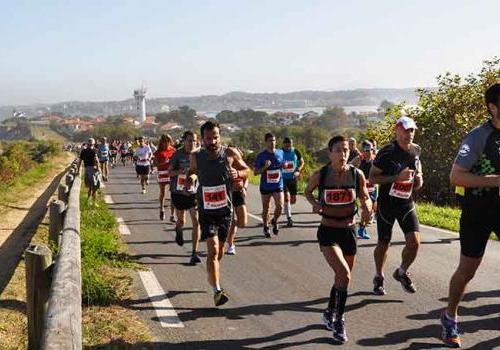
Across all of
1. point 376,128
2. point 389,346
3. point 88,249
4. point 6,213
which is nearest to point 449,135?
point 376,128

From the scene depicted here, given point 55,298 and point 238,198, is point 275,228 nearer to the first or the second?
point 238,198

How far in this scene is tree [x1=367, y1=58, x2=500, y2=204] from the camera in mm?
24250

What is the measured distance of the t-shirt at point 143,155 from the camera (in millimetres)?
18305

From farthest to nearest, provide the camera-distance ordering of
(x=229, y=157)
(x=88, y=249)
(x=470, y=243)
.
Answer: (x=88, y=249)
(x=229, y=157)
(x=470, y=243)

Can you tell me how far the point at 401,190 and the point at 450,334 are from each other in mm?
2094

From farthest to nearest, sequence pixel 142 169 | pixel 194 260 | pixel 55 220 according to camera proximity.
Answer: pixel 142 169 → pixel 194 260 → pixel 55 220

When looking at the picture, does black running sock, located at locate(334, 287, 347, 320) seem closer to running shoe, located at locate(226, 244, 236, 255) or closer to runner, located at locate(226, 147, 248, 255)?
runner, located at locate(226, 147, 248, 255)

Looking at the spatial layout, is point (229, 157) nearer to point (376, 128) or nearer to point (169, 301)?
point (169, 301)

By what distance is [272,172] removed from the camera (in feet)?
36.8

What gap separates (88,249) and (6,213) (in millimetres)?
7519

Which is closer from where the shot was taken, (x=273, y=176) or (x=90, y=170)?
(x=273, y=176)

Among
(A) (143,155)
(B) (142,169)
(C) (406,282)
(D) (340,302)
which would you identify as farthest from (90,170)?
(D) (340,302)

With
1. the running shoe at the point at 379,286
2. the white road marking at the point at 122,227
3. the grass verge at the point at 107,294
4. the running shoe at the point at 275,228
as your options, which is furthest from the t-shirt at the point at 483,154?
the white road marking at the point at 122,227

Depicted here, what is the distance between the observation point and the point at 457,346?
5.20 meters
